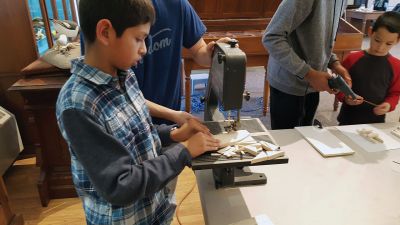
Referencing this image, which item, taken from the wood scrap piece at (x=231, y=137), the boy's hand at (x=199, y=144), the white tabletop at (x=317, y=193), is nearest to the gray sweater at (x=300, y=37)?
the white tabletop at (x=317, y=193)

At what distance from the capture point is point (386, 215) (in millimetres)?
931

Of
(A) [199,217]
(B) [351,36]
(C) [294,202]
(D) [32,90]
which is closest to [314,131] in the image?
(C) [294,202]

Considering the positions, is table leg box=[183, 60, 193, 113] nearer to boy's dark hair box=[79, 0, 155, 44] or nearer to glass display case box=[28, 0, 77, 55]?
glass display case box=[28, 0, 77, 55]

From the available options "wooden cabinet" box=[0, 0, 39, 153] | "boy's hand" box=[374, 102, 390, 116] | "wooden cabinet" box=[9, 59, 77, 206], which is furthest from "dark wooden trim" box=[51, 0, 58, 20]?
"boy's hand" box=[374, 102, 390, 116]

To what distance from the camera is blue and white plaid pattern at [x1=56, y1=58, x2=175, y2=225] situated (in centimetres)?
73

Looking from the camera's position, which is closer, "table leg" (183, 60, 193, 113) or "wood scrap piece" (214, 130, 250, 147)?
"wood scrap piece" (214, 130, 250, 147)

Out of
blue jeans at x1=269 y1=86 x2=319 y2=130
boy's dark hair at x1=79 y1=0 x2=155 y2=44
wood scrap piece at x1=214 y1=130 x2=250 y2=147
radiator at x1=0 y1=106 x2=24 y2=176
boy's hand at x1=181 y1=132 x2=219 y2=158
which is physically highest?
boy's dark hair at x1=79 y1=0 x2=155 y2=44

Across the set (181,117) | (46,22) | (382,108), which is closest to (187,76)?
(46,22)

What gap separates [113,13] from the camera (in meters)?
0.71

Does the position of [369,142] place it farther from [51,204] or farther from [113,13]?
[51,204]

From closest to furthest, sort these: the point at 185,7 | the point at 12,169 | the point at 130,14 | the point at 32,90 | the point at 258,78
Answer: the point at 130,14 < the point at 185,7 < the point at 32,90 < the point at 12,169 < the point at 258,78

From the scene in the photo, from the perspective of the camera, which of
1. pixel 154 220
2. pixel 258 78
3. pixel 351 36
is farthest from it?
pixel 258 78

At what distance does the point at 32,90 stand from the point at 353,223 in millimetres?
1699

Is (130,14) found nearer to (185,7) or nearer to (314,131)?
(185,7)
